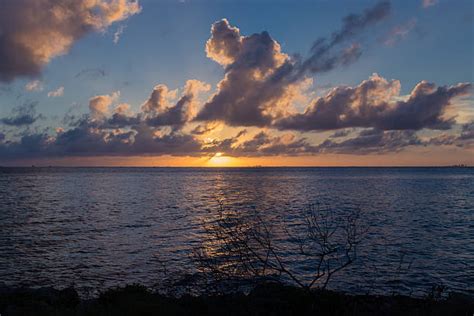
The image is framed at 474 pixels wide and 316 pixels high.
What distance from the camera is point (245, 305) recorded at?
13.1 m

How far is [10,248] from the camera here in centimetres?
3036

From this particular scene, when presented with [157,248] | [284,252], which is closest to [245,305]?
[284,252]

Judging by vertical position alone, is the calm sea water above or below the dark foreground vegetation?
below

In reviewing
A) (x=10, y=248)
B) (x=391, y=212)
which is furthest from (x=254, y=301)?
(x=391, y=212)

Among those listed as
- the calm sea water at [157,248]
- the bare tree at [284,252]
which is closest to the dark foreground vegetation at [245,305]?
the bare tree at [284,252]

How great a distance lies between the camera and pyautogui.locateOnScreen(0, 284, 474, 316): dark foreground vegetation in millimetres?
12227

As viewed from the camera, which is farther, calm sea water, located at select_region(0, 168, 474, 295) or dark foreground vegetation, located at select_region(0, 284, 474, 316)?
calm sea water, located at select_region(0, 168, 474, 295)

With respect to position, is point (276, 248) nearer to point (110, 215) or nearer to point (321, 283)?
point (321, 283)

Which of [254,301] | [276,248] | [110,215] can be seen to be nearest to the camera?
[254,301]

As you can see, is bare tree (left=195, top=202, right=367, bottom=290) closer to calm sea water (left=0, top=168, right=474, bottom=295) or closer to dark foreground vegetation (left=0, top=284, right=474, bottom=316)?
calm sea water (left=0, top=168, right=474, bottom=295)

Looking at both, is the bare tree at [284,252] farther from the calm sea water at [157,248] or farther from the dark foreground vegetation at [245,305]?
the dark foreground vegetation at [245,305]

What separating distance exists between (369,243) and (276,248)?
29.2 feet

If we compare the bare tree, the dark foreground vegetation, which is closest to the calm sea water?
the bare tree

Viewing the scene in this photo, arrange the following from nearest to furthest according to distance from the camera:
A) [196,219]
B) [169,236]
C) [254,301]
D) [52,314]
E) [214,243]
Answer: [52,314] → [254,301] → [214,243] → [169,236] → [196,219]
